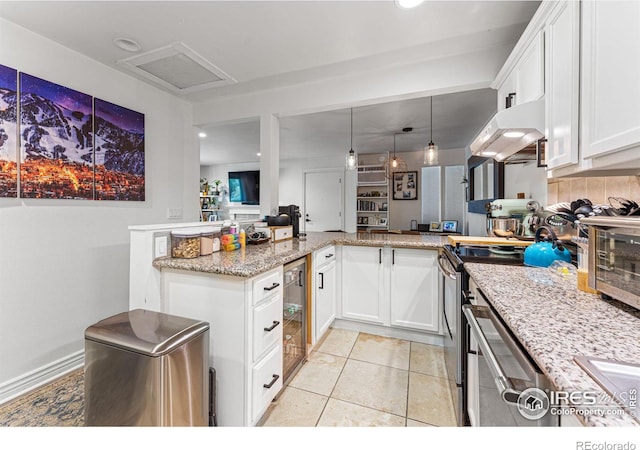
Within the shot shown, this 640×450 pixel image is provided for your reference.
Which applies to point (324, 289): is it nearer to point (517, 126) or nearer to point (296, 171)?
point (517, 126)

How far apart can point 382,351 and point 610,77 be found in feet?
6.80

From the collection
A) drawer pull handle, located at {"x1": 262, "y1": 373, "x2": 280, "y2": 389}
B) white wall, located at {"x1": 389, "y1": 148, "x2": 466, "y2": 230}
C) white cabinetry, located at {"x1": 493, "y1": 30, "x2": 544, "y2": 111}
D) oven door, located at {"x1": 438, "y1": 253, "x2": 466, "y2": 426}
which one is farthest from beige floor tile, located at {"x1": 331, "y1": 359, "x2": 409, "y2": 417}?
white wall, located at {"x1": 389, "y1": 148, "x2": 466, "y2": 230}

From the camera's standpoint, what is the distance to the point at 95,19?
171 cm

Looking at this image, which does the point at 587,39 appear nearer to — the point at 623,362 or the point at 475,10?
the point at 475,10

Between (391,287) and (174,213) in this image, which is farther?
(174,213)

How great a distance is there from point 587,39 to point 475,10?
0.77 m

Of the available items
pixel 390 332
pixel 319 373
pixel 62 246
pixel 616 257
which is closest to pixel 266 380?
pixel 319 373

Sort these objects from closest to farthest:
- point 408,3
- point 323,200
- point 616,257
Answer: point 616,257 < point 408,3 < point 323,200

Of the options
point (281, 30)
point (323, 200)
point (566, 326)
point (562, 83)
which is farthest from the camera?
point (323, 200)

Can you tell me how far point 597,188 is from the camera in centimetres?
143

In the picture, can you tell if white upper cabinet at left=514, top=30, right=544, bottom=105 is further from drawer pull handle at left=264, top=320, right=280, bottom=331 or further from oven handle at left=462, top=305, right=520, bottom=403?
drawer pull handle at left=264, top=320, right=280, bottom=331

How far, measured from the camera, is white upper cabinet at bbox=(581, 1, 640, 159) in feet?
2.90

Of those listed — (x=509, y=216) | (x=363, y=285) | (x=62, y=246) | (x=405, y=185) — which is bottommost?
(x=363, y=285)
